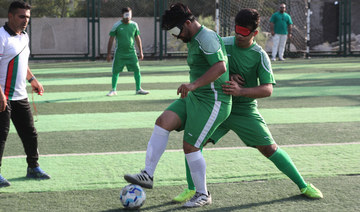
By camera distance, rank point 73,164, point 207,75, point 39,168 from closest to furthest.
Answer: point 207,75 < point 39,168 < point 73,164

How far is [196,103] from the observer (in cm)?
468

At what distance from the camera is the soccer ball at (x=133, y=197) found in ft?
15.1

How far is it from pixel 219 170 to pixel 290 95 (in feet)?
23.0

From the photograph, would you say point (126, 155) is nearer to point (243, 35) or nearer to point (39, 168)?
point (39, 168)

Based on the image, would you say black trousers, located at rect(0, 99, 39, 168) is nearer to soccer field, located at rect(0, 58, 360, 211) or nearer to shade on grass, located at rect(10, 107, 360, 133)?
soccer field, located at rect(0, 58, 360, 211)

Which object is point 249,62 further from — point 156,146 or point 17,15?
point 17,15

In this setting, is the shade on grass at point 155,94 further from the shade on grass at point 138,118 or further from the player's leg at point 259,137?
the player's leg at point 259,137

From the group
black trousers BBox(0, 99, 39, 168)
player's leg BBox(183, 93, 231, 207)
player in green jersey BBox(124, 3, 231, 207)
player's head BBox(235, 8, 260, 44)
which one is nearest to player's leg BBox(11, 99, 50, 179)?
black trousers BBox(0, 99, 39, 168)

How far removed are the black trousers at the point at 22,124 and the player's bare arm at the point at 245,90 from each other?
6.89 feet

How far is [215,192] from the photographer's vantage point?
17.1 feet

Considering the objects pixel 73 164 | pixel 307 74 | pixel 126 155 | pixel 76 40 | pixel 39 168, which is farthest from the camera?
pixel 76 40

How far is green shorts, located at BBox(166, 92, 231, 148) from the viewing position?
15.1 ft

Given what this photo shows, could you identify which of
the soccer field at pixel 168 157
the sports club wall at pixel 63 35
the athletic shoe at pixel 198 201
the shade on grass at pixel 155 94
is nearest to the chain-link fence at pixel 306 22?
the sports club wall at pixel 63 35

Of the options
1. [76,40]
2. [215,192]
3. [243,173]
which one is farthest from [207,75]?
[76,40]
